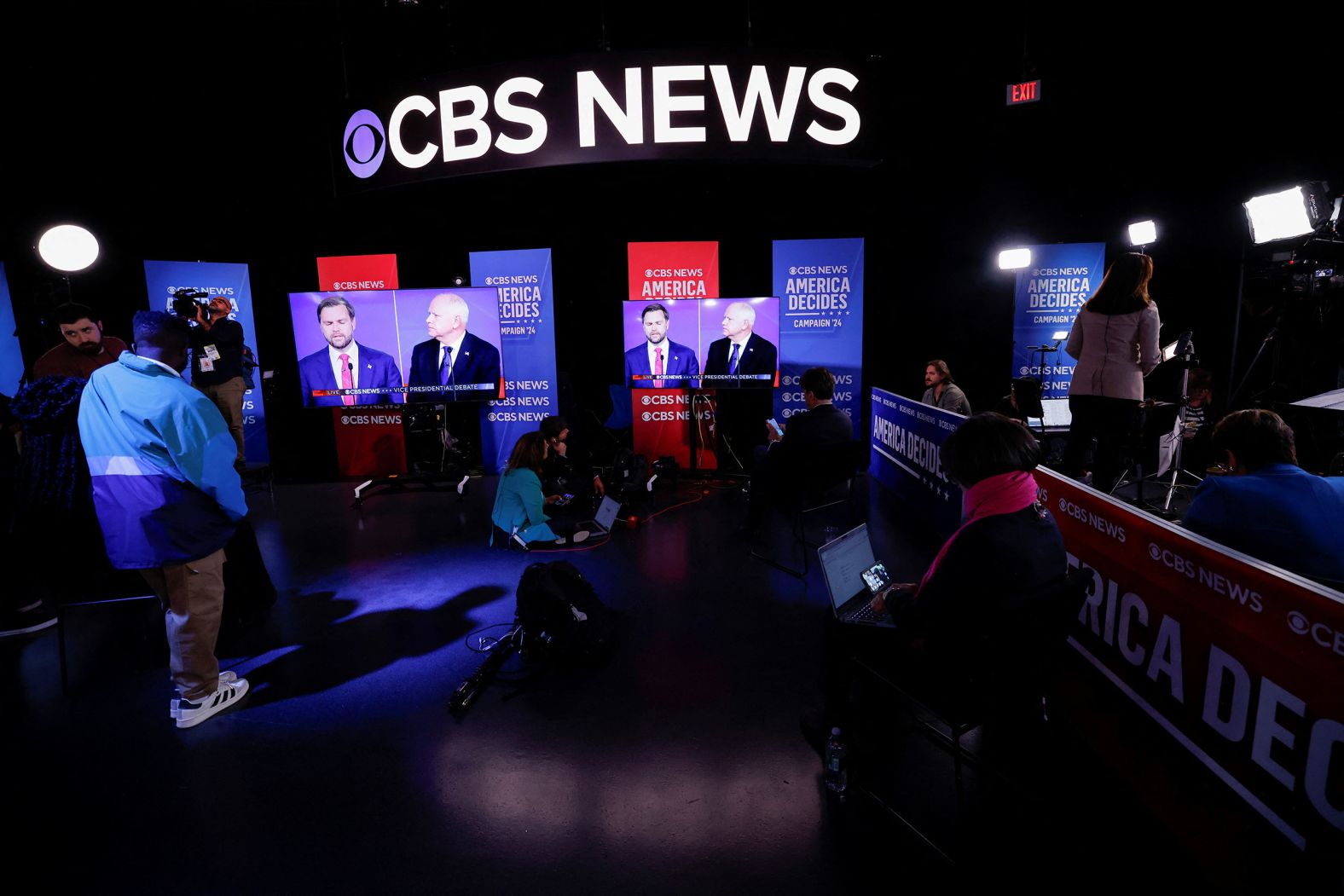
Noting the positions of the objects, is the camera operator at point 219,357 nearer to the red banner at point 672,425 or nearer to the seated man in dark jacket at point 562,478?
the seated man in dark jacket at point 562,478

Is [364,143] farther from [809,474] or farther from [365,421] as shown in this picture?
[365,421]

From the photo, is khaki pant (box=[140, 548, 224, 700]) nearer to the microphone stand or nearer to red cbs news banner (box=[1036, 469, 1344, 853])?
red cbs news banner (box=[1036, 469, 1344, 853])

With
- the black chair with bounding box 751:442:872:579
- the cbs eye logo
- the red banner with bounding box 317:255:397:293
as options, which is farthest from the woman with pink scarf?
the red banner with bounding box 317:255:397:293

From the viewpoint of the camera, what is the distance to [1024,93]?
590 centimetres

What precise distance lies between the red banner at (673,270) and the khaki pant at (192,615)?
18.1 feet

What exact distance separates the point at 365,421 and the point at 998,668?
779 cm

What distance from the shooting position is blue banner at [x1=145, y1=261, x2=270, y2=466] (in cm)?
704

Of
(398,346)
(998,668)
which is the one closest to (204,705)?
(998,668)

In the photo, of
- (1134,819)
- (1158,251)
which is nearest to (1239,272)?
(1158,251)

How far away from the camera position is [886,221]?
7.53 m

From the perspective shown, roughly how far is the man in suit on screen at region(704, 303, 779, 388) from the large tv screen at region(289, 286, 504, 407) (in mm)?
2585

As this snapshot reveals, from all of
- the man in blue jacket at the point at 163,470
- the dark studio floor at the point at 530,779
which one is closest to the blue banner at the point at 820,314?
the dark studio floor at the point at 530,779

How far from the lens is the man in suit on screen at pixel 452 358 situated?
682cm

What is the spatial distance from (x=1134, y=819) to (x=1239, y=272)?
25.5 ft
